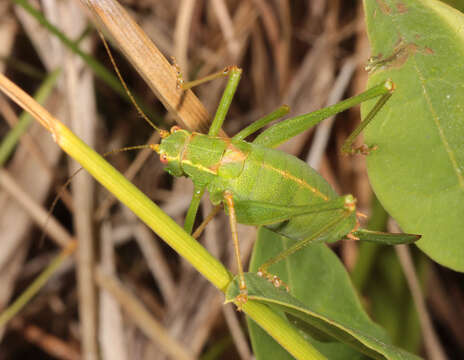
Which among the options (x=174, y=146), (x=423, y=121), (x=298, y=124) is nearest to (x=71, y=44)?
(x=174, y=146)

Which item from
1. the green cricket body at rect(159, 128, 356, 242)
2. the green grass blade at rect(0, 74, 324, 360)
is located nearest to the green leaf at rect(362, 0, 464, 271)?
the green cricket body at rect(159, 128, 356, 242)

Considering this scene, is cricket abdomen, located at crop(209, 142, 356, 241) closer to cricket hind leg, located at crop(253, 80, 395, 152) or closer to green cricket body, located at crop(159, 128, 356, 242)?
green cricket body, located at crop(159, 128, 356, 242)

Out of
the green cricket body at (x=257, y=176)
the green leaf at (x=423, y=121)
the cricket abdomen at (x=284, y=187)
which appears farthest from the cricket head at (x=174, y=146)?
the green leaf at (x=423, y=121)

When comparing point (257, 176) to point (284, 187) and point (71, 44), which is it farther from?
point (71, 44)

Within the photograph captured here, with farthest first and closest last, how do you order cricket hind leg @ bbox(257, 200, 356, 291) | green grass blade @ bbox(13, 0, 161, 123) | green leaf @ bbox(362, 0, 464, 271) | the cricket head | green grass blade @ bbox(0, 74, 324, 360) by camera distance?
green grass blade @ bbox(13, 0, 161, 123)
the cricket head
cricket hind leg @ bbox(257, 200, 356, 291)
green leaf @ bbox(362, 0, 464, 271)
green grass blade @ bbox(0, 74, 324, 360)

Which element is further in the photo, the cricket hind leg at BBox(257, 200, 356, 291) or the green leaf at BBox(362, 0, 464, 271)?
the cricket hind leg at BBox(257, 200, 356, 291)

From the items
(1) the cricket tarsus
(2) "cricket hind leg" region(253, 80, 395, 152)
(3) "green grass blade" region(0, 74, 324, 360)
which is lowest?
(3) "green grass blade" region(0, 74, 324, 360)

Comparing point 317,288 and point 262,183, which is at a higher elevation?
point 262,183
